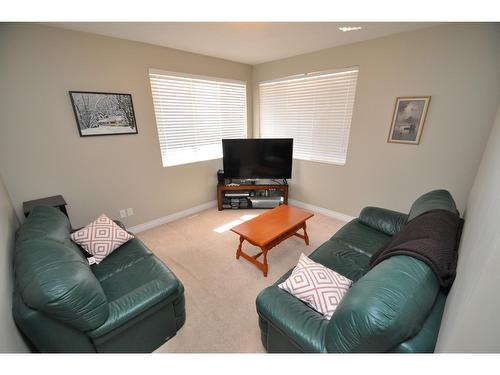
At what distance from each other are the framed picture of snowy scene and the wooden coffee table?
187 cm

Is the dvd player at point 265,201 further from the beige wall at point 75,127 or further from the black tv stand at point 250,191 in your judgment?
the beige wall at point 75,127

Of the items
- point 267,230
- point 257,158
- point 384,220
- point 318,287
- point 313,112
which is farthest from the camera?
point 257,158

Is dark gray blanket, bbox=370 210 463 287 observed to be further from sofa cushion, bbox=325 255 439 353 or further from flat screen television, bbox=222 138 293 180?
flat screen television, bbox=222 138 293 180

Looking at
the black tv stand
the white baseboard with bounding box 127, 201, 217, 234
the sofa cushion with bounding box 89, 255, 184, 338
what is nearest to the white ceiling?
the black tv stand

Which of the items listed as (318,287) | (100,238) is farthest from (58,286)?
(318,287)

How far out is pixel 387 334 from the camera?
737 mm

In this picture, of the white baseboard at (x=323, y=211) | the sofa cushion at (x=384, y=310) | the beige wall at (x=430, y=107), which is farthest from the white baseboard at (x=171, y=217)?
the sofa cushion at (x=384, y=310)

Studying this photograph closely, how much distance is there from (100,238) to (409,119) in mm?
3401

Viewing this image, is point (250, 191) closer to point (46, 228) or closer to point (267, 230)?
point (267, 230)

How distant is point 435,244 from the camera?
103cm

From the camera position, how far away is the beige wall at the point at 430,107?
74.2 inches

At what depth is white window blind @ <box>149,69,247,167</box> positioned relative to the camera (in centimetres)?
276

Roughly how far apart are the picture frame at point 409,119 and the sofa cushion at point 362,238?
1220 mm
